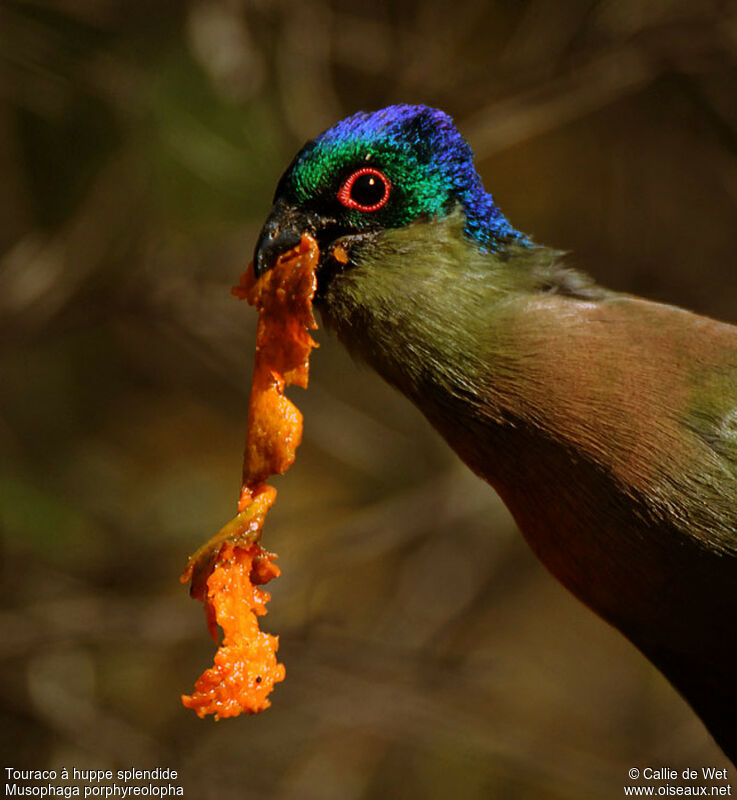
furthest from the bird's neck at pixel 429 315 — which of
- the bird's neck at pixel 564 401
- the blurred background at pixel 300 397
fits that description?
the blurred background at pixel 300 397

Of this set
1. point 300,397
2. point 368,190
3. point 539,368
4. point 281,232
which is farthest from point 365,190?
point 300,397

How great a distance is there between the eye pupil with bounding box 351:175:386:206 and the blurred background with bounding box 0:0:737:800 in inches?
79.1

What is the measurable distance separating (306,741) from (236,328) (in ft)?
6.00

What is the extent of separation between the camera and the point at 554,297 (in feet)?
5.03

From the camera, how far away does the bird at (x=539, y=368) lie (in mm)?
1404

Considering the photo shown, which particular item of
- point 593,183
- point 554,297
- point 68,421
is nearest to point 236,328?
point 68,421

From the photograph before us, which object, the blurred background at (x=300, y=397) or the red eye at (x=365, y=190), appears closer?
the red eye at (x=365, y=190)

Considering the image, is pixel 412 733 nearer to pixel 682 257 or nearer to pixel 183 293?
pixel 183 293

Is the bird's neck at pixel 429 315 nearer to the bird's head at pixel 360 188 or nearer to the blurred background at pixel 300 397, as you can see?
the bird's head at pixel 360 188

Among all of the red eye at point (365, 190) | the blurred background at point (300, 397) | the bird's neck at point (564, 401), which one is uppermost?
the blurred background at point (300, 397)

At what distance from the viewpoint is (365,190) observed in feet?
4.85

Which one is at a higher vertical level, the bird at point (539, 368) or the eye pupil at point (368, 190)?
the eye pupil at point (368, 190)

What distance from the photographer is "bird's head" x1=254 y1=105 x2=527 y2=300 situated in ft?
4.85

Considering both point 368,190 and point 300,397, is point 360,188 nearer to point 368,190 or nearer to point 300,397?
point 368,190
